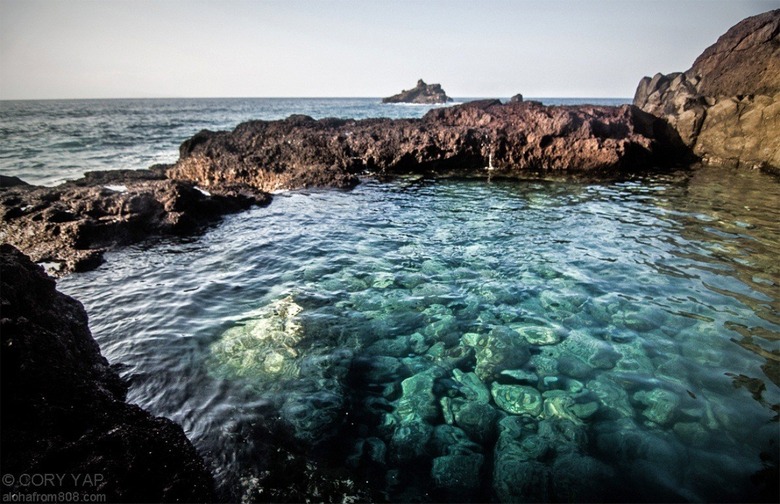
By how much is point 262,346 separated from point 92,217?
20.1 feet

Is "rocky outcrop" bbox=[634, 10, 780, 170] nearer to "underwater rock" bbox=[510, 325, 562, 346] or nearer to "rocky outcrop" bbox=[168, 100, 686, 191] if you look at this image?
"rocky outcrop" bbox=[168, 100, 686, 191]

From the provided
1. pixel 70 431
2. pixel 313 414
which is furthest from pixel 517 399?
pixel 70 431

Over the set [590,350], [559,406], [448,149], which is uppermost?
[448,149]

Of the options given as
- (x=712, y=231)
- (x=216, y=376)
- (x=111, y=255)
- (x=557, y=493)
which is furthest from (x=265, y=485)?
(x=712, y=231)

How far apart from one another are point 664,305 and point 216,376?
5834mm

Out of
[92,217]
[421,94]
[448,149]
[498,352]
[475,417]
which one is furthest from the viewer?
[421,94]

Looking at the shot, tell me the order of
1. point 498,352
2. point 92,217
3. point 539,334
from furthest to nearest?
1. point 92,217
2. point 539,334
3. point 498,352

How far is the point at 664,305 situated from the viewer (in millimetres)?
5039

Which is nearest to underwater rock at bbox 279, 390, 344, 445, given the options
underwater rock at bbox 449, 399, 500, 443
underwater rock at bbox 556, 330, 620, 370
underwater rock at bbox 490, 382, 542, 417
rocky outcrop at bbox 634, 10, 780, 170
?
underwater rock at bbox 449, 399, 500, 443

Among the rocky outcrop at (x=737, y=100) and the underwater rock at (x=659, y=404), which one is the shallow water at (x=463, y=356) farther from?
the rocky outcrop at (x=737, y=100)

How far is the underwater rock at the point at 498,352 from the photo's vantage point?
4.04 m

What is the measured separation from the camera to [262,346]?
442 centimetres

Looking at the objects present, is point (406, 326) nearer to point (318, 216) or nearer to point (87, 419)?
point (87, 419)

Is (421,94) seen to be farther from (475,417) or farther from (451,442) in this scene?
(451,442)
